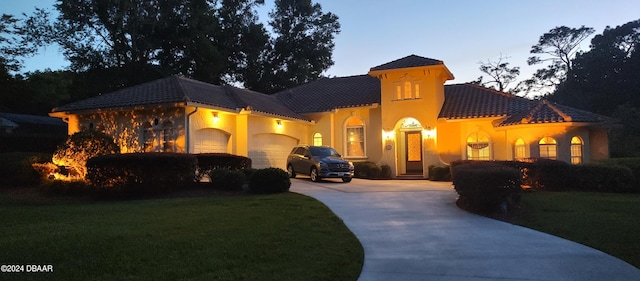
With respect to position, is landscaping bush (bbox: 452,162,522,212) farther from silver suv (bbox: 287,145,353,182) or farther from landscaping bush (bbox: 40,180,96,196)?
landscaping bush (bbox: 40,180,96,196)

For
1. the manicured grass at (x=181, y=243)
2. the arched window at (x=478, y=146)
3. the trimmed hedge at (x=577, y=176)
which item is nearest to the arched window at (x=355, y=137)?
the arched window at (x=478, y=146)

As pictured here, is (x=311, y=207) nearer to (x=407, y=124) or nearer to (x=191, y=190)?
(x=191, y=190)

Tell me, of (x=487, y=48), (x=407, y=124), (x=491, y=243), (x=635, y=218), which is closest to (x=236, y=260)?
(x=491, y=243)

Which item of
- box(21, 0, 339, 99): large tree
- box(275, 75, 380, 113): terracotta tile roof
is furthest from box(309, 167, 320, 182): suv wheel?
box(21, 0, 339, 99): large tree

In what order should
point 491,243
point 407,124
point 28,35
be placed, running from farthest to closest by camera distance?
point 28,35 → point 407,124 → point 491,243

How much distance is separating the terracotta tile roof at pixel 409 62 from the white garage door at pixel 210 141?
329 inches

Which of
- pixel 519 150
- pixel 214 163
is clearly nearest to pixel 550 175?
→ pixel 519 150

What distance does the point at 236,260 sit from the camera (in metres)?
5.89

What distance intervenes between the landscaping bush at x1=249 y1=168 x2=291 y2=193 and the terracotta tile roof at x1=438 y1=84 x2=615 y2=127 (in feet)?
36.1

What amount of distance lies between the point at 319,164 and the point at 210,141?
474 centimetres

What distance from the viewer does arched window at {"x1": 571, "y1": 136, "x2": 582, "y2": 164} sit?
1827 centimetres

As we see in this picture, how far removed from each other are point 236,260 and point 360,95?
64.9 feet

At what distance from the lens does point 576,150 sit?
18359 mm

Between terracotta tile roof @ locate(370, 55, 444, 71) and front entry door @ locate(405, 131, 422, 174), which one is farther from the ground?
terracotta tile roof @ locate(370, 55, 444, 71)
